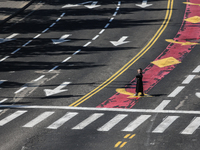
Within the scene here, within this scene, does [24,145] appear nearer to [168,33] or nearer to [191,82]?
[191,82]

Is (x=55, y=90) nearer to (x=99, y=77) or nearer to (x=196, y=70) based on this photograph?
(x=99, y=77)

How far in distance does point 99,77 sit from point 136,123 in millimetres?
7394

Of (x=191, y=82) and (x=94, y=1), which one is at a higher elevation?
(x=94, y=1)

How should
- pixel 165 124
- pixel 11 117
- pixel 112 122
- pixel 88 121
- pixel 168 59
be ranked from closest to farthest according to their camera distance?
pixel 165 124 → pixel 112 122 → pixel 88 121 → pixel 11 117 → pixel 168 59

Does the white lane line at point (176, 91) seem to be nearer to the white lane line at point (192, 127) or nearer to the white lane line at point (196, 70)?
the white lane line at point (196, 70)

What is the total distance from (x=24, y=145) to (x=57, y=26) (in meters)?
21.5

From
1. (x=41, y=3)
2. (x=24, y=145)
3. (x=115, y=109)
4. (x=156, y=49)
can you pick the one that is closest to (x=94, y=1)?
(x=41, y=3)

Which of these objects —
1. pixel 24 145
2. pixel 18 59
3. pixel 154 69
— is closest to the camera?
pixel 24 145

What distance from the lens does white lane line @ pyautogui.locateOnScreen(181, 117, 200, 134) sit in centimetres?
1852

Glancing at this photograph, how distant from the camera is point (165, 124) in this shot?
1947 cm

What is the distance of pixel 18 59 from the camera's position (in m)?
31.0

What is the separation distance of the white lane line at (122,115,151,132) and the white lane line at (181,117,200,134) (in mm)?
2035

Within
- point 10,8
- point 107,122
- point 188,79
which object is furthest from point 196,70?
point 10,8

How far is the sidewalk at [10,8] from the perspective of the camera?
41694 millimetres
